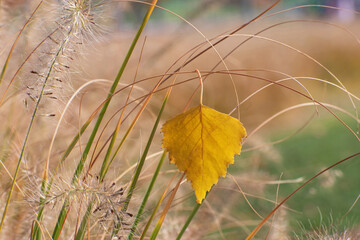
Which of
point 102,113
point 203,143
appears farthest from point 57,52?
point 203,143

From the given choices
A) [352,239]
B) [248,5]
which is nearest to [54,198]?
[352,239]

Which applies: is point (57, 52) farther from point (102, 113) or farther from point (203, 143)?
point (203, 143)

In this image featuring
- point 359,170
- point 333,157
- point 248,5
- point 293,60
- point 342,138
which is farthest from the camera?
point 248,5

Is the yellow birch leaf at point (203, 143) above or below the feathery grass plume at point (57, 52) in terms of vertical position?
below

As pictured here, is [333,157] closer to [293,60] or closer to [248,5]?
[293,60]

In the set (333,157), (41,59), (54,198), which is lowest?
(333,157)

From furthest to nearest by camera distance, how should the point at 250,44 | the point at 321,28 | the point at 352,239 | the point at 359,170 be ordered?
1. the point at 321,28
2. the point at 250,44
3. the point at 359,170
4. the point at 352,239

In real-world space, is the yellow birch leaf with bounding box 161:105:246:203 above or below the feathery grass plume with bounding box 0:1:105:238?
below

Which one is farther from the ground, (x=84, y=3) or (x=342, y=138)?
(x=84, y=3)
